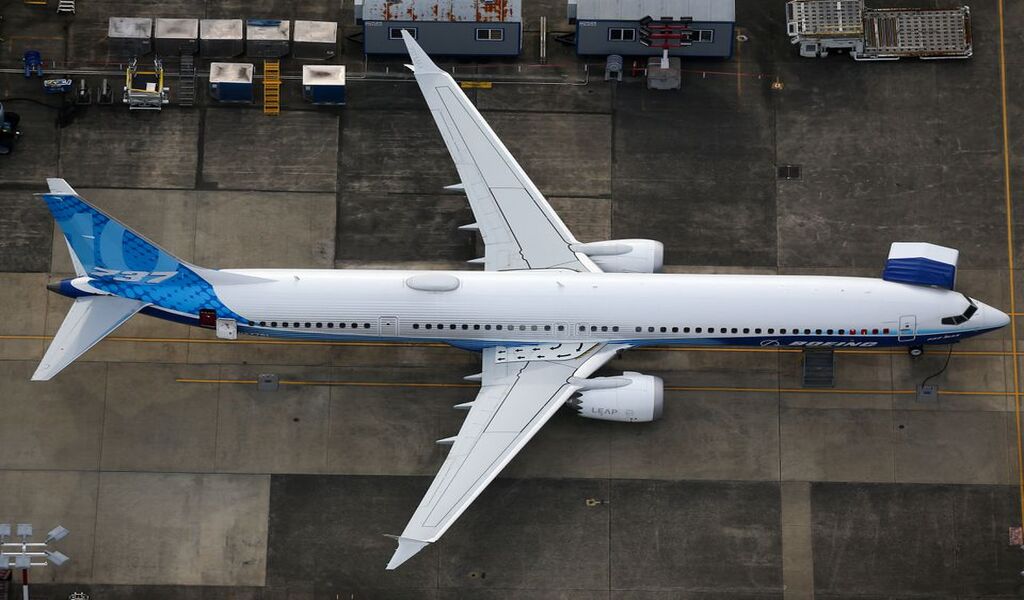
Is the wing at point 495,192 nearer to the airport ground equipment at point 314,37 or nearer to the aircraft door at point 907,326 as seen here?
the airport ground equipment at point 314,37

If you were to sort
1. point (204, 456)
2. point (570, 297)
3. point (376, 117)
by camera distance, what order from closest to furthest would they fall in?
point (570, 297)
point (204, 456)
point (376, 117)

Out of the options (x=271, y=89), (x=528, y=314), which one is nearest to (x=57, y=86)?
(x=271, y=89)

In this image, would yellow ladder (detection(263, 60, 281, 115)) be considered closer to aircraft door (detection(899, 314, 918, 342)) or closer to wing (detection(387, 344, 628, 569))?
wing (detection(387, 344, 628, 569))

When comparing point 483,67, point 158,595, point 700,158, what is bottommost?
point 158,595

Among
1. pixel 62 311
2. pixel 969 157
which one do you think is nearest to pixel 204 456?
pixel 62 311

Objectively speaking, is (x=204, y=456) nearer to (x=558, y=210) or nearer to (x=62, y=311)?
(x=62, y=311)

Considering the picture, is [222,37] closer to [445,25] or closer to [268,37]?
[268,37]

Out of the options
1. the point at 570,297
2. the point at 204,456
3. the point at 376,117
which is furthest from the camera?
the point at 376,117
